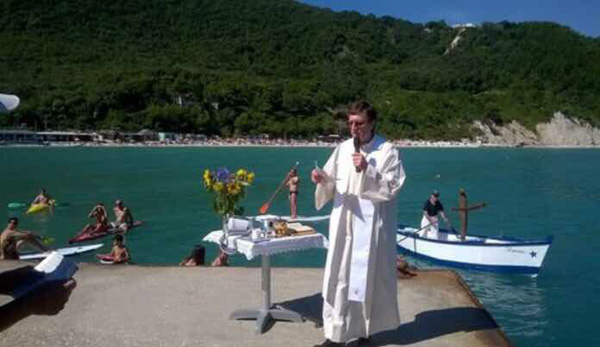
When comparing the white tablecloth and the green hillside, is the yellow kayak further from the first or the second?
the green hillside

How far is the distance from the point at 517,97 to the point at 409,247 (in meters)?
156

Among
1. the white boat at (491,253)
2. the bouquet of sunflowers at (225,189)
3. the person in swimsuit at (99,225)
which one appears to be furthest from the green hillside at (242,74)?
the bouquet of sunflowers at (225,189)

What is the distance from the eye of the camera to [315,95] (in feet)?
484

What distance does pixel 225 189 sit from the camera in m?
6.89

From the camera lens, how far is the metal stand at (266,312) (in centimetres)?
649

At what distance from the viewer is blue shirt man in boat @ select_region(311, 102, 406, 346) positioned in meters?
5.44

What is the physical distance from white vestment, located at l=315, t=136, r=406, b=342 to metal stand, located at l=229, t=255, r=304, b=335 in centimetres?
107

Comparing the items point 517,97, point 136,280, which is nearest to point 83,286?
point 136,280

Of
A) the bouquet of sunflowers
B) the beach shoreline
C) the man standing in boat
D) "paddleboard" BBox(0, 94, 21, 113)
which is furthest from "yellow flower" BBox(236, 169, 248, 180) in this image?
the beach shoreline

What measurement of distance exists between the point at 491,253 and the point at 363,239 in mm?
12559

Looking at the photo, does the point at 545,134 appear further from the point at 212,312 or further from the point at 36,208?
the point at 212,312

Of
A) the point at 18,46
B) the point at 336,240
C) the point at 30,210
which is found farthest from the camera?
the point at 18,46

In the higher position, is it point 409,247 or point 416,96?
point 416,96

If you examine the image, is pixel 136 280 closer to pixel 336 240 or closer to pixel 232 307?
pixel 232 307
